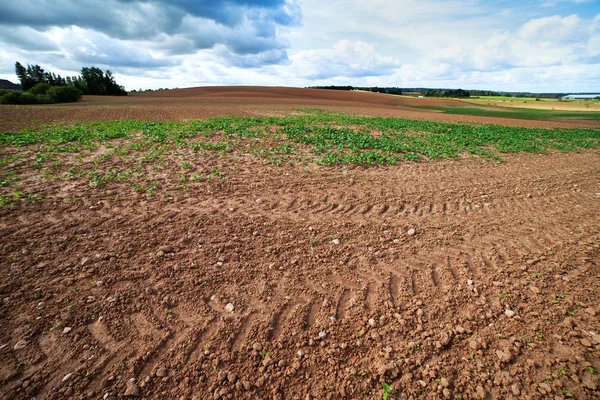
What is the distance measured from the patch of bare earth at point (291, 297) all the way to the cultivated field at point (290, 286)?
0.02 meters

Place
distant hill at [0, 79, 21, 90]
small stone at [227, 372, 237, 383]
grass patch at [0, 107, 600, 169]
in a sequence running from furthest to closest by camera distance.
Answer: distant hill at [0, 79, 21, 90]
grass patch at [0, 107, 600, 169]
small stone at [227, 372, 237, 383]

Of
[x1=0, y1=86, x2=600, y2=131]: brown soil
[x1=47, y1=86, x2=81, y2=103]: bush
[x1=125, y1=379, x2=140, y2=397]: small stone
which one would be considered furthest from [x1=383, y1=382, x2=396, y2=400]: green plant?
[x1=47, y1=86, x2=81, y2=103]: bush

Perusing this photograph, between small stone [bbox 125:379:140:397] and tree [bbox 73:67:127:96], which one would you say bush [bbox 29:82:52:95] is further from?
small stone [bbox 125:379:140:397]

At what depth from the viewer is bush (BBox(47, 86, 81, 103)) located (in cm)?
4309

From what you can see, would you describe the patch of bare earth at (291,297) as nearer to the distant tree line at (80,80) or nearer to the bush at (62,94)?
the bush at (62,94)

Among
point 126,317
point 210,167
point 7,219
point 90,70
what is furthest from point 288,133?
point 90,70

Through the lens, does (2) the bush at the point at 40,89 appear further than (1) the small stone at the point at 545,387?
Yes

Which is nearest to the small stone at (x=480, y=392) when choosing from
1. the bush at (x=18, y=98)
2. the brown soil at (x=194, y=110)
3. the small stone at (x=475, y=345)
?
the small stone at (x=475, y=345)

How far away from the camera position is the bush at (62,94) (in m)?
43.1

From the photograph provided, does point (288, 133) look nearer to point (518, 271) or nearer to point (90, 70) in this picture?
point (518, 271)

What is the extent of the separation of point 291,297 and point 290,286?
236 mm

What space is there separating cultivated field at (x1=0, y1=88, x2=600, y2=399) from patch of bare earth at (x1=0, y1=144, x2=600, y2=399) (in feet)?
0.08

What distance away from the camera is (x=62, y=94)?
147ft

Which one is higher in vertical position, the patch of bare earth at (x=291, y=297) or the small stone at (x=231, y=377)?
the patch of bare earth at (x=291, y=297)
